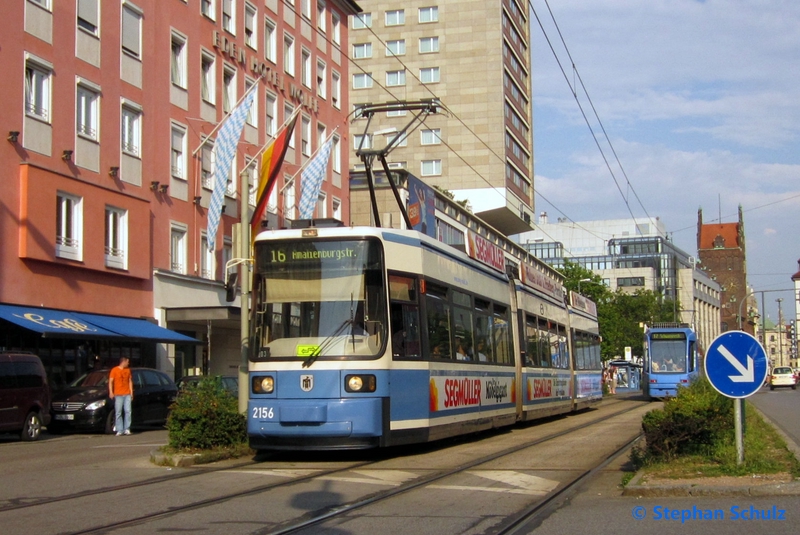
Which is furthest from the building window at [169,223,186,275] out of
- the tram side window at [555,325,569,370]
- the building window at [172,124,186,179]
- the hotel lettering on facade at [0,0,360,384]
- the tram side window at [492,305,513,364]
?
the tram side window at [492,305,513,364]

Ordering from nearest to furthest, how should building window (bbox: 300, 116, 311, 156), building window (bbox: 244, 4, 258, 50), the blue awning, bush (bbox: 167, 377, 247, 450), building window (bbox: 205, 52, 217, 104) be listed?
bush (bbox: 167, 377, 247, 450), the blue awning, building window (bbox: 205, 52, 217, 104), building window (bbox: 244, 4, 258, 50), building window (bbox: 300, 116, 311, 156)

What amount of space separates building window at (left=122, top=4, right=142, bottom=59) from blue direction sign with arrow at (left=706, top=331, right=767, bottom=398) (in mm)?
25512

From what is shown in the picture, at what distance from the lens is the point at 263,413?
13.0m

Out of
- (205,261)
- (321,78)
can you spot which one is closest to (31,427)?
(205,261)

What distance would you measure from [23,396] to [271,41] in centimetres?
2525

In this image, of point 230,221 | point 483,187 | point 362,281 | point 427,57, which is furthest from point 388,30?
point 362,281

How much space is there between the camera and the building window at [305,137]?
144 ft

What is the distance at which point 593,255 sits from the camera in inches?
5344

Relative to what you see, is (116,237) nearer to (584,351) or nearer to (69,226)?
(69,226)

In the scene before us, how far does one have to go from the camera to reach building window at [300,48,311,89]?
146 ft

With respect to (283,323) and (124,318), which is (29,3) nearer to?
(124,318)

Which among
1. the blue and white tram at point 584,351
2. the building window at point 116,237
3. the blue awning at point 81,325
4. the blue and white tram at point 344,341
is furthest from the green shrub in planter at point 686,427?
the building window at point 116,237

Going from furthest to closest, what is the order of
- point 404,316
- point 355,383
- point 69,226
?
point 69,226 < point 404,316 < point 355,383

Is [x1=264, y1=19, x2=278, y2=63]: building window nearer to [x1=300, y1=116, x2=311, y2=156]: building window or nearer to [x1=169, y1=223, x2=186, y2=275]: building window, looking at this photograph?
[x1=300, y1=116, x2=311, y2=156]: building window
